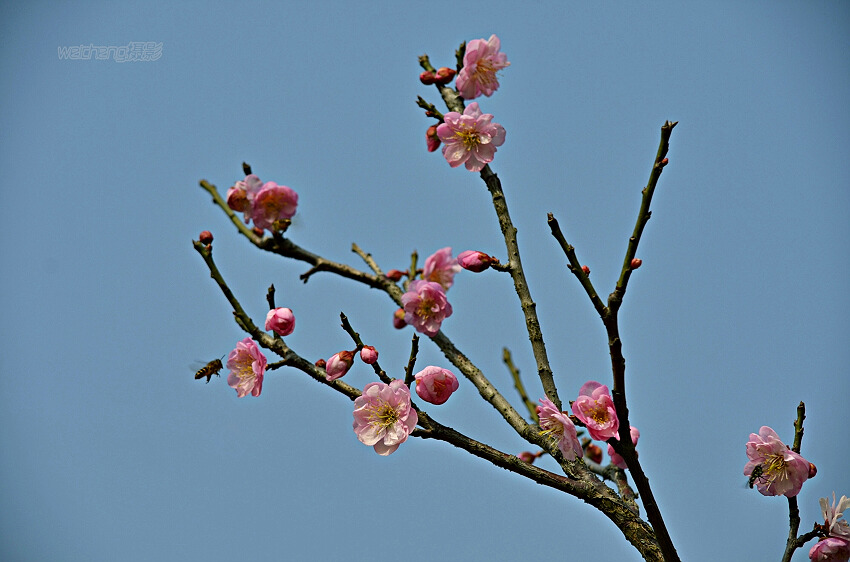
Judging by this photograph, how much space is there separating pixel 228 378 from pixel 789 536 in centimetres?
218

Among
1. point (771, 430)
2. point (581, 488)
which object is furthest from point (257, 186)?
point (771, 430)

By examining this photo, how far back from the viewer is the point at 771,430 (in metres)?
2.50

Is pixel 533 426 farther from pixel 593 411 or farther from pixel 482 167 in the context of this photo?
pixel 482 167

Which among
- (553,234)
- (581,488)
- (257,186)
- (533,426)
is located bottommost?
(581,488)

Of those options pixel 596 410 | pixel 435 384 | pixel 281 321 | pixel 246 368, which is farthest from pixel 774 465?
pixel 246 368

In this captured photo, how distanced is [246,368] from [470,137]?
4.63 ft

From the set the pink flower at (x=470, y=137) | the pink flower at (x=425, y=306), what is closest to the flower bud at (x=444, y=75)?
the pink flower at (x=470, y=137)

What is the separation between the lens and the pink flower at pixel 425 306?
268 cm

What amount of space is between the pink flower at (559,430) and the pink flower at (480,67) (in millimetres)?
1601

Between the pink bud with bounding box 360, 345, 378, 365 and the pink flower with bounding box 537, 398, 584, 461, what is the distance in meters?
0.63

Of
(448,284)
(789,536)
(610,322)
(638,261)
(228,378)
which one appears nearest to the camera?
(610,322)

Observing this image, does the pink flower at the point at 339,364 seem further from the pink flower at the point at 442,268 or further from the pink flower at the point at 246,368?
the pink flower at the point at 442,268

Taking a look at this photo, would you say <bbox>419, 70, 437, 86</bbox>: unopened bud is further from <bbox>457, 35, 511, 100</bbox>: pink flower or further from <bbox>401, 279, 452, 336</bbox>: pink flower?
<bbox>401, 279, 452, 336</bbox>: pink flower

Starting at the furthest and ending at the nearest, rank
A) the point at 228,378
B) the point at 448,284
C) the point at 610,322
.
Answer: the point at 448,284 < the point at 228,378 < the point at 610,322
